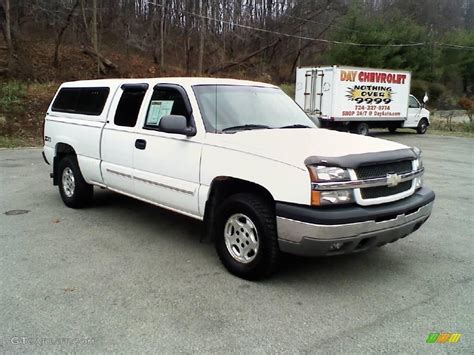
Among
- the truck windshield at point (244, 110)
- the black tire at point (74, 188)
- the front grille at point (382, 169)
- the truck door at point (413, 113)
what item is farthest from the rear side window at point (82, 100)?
the truck door at point (413, 113)

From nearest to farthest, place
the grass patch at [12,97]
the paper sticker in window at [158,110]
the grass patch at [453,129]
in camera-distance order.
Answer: the paper sticker in window at [158,110] < the grass patch at [12,97] < the grass patch at [453,129]

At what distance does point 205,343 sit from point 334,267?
1.90 metres

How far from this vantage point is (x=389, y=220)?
12.7ft

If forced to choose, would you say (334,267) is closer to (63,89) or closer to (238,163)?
(238,163)

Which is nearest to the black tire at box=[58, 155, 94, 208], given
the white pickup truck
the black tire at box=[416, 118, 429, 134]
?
the white pickup truck

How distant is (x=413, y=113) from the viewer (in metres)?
23.2

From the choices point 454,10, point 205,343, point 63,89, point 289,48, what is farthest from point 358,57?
point 205,343

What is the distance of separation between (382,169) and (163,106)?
2.50m

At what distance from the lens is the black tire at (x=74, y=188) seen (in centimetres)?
643

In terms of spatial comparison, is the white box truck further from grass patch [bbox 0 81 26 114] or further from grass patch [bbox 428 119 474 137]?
grass patch [bbox 0 81 26 114]

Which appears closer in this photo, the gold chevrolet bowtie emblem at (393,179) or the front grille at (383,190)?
the front grille at (383,190)

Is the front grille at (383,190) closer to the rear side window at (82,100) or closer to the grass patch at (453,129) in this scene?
the rear side window at (82,100)

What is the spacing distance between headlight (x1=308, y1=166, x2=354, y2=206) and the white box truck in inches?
561

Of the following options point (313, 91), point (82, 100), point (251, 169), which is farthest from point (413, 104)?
point (251, 169)
